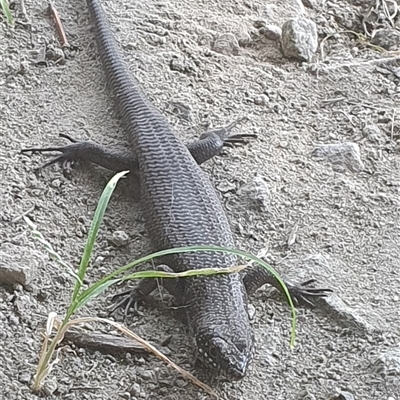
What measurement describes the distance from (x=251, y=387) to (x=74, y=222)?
911 mm

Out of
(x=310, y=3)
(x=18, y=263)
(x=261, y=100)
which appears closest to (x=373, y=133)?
(x=261, y=100)

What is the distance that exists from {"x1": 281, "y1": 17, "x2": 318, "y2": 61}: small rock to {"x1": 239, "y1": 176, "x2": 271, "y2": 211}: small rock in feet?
3.13

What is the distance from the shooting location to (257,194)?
11.0 feet

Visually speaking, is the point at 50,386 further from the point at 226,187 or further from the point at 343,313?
the point at 226,187

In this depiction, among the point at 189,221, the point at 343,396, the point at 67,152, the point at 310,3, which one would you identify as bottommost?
the point at 343,396

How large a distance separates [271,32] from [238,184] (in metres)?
1.10

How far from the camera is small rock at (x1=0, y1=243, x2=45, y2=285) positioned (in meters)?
2.79

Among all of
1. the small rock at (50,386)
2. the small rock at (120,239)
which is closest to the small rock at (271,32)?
the small rock at (120,239)

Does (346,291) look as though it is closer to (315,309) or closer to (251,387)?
(315,309)

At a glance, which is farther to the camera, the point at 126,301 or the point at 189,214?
the point at 189,214

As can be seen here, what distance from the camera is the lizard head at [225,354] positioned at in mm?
2605

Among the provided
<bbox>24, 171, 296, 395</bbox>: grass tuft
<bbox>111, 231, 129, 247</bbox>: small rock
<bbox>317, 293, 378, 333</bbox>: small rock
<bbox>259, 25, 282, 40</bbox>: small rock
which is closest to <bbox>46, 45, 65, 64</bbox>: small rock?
<bbox>259, 25, 282, 40</bbox>: small rock

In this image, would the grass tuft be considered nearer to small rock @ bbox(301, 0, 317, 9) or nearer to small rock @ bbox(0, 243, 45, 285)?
small rock @ bbox(0, 243, 45, 285)

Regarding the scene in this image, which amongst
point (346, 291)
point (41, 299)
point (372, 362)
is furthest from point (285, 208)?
point (41, 299)
